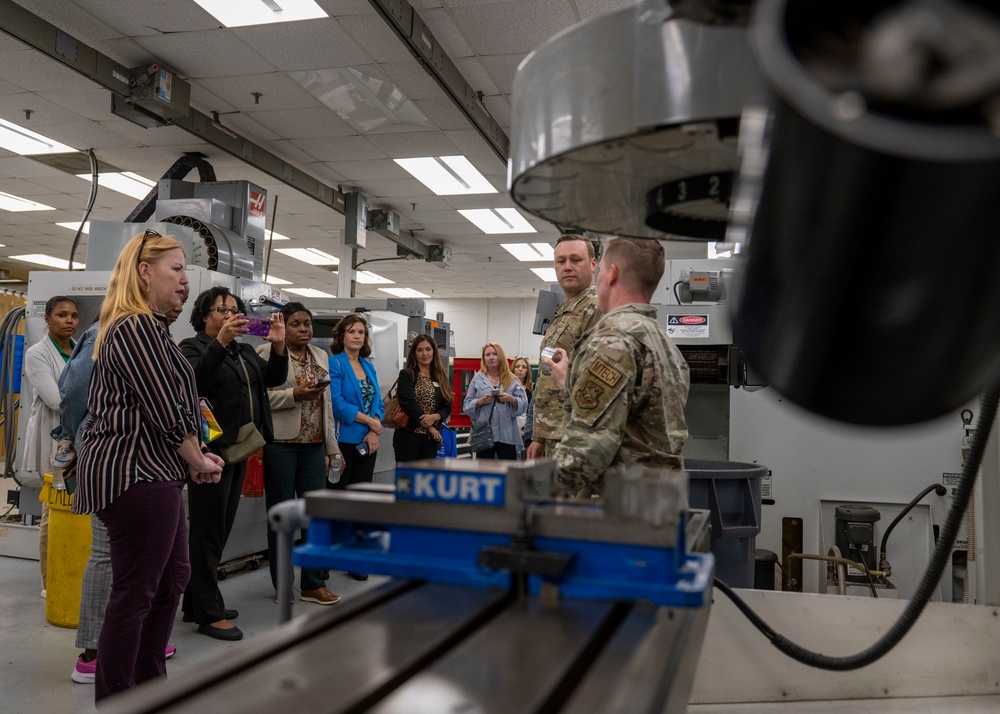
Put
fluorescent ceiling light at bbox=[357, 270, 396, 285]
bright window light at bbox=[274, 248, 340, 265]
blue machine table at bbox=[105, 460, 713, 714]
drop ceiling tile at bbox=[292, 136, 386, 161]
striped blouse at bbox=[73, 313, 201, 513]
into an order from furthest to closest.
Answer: fluorescent ceiling light at bbox=[357, 270, 396, 285], bright window light at bbox=[274, 248, 340, 265], drop ceiling tile at bbox=[292, 136, 386, 161], striped blouse at bbox=[73, 313, 201, 513], blue machine table at bbox=[105, 460, 713, 714]

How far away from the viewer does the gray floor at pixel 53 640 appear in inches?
94.7

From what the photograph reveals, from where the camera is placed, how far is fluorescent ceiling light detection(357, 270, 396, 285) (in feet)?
40.3

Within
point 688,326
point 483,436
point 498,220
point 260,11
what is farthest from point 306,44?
point 498,220

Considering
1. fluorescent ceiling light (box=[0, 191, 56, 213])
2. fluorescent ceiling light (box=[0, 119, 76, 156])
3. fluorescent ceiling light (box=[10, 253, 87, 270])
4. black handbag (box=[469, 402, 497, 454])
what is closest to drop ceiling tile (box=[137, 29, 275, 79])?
fluorescent ceiling light (box=[0, 119, 76, 156])

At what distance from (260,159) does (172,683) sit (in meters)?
6.24

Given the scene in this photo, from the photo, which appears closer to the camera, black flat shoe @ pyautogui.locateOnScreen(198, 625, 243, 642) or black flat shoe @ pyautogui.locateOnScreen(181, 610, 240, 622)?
black flat shoe @ pyautogui.locateOnScreen(198, 625, 243, 642)

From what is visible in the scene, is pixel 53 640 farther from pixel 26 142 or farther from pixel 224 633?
pixel 26 142

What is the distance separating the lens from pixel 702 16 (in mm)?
664

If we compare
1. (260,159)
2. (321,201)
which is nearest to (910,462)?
(260,159)

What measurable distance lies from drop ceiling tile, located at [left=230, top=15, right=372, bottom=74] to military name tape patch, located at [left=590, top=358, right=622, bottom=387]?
10.5 ft

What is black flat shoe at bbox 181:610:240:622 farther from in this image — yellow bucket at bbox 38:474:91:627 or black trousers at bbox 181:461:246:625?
yellow bucket at bbox 38:474:91:627

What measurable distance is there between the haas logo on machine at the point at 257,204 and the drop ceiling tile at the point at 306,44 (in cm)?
100

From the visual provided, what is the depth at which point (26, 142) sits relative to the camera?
6297mm

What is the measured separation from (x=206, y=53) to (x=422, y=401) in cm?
250
